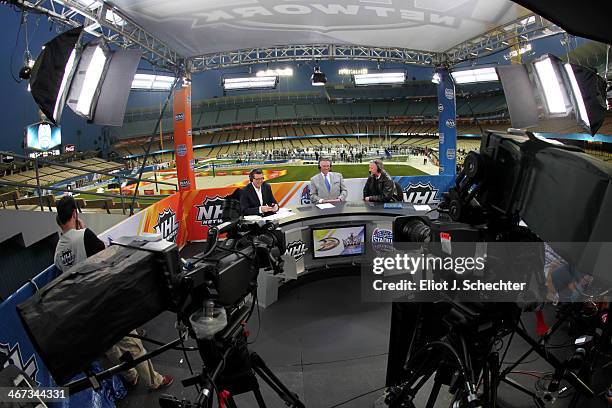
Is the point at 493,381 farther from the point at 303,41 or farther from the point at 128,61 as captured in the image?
the point at 303,41

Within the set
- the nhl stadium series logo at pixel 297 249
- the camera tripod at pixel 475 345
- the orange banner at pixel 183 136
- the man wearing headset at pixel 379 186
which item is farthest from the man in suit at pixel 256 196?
the camera tripod at pixel 475 345

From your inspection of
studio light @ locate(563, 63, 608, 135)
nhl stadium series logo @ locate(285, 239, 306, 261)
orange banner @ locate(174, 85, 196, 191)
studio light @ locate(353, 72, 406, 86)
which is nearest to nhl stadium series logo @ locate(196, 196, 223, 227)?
orange banner @ locate(174, 85, 196, 191)

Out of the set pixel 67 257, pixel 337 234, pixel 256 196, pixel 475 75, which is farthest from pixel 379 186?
pixel 475 75

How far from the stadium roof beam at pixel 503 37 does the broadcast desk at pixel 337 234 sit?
16.1 ft

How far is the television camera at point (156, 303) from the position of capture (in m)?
1.07

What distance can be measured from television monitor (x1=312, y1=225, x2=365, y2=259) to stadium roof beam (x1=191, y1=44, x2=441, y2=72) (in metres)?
5.48

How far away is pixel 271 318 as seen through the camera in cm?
467

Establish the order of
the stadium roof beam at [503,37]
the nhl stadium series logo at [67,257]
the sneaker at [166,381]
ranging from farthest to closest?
the stadium roof beam at [503,37] → the sneaker at [166,381] → the nhl stadium series logo at [67,257]

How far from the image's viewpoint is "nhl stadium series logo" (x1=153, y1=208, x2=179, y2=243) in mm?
6808

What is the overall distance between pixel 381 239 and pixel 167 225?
13.9 feet

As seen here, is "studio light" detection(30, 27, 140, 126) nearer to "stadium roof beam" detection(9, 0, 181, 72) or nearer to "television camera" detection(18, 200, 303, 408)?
"stadium roof beam" detection(9, 0, 181, 72)

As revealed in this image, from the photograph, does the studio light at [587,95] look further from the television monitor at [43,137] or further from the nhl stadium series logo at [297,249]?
the television monitor at [43,137]

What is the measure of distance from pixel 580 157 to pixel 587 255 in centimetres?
32

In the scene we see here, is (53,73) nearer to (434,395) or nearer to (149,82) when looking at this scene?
(434,395)
